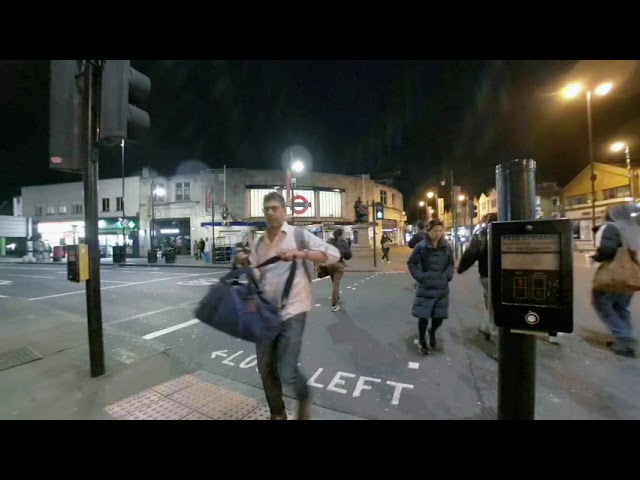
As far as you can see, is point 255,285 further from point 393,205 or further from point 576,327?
point 393,205

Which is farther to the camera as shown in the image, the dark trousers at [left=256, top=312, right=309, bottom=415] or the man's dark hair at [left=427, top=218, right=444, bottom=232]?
the man's dark hair at [left=427, top=218, right=444, bottom=232]

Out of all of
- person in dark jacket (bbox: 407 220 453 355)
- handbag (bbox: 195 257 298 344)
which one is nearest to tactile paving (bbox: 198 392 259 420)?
handbag (bbox: 195 257 298 344)

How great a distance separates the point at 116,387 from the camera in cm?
317

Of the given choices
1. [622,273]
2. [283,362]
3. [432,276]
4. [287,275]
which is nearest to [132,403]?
[283,362]

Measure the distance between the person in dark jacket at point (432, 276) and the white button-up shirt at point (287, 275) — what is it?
2.20 metres

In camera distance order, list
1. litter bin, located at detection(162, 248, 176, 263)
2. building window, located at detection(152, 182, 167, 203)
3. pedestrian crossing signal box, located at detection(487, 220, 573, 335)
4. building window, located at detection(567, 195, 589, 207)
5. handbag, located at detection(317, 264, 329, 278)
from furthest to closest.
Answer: building window, located at detection(567, 195, 589, 207) < building window, located at detection(152, 182, 167, 203) < litter bin, located at detection(162, 248, 176, 263) < handbag, located at detection(317, 264, 329, 278) < pedestrian crossing signal box, located at detection(487, 220, 573, 335)

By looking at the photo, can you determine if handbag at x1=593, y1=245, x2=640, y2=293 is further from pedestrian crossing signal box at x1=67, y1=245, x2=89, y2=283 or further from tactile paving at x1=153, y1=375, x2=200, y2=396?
pedestrian crossing signal box at x1=67, y1=245, x2=89, y2=283

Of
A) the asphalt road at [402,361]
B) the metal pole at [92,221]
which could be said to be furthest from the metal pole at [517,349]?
the metal pole at [92,221]

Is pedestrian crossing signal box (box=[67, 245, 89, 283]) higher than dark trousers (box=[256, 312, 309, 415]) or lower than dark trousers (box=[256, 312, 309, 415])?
higher

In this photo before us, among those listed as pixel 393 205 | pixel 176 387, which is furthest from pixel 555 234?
pixel 393 205

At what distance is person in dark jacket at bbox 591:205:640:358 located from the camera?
385 cm

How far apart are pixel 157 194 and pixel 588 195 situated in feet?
149

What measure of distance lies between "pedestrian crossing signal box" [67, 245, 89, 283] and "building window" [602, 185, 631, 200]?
129 ft
